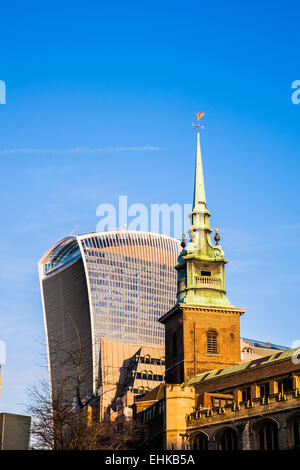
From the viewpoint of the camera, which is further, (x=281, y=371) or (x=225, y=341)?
(x=225, y=341)

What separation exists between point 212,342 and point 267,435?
117ft

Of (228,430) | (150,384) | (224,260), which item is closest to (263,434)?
(228,430)

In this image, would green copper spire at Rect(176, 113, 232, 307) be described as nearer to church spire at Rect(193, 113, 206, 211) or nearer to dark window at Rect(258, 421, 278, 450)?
church spire at Rect(193, 113, 206, 211)

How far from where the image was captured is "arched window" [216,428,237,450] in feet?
197

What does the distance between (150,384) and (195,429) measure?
10910 cm

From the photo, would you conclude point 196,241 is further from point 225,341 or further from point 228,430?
point 228,430

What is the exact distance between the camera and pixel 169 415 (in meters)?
67.2

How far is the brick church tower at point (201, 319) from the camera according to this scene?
299ft

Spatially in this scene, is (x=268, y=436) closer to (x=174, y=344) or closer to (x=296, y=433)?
(x=296, y=433)

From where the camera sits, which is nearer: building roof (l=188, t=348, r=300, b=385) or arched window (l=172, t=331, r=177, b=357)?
building roof (l=188, t=348, r=300, b=385)

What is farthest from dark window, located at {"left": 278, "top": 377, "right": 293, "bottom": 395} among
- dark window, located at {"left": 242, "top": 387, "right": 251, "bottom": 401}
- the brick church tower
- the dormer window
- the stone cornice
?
the dormer window

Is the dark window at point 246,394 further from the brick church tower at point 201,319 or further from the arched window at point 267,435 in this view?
the brick church tower at point 201,319

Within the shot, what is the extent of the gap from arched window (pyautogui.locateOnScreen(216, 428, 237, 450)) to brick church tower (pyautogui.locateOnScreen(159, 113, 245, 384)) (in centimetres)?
2682

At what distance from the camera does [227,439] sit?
61062 mm
